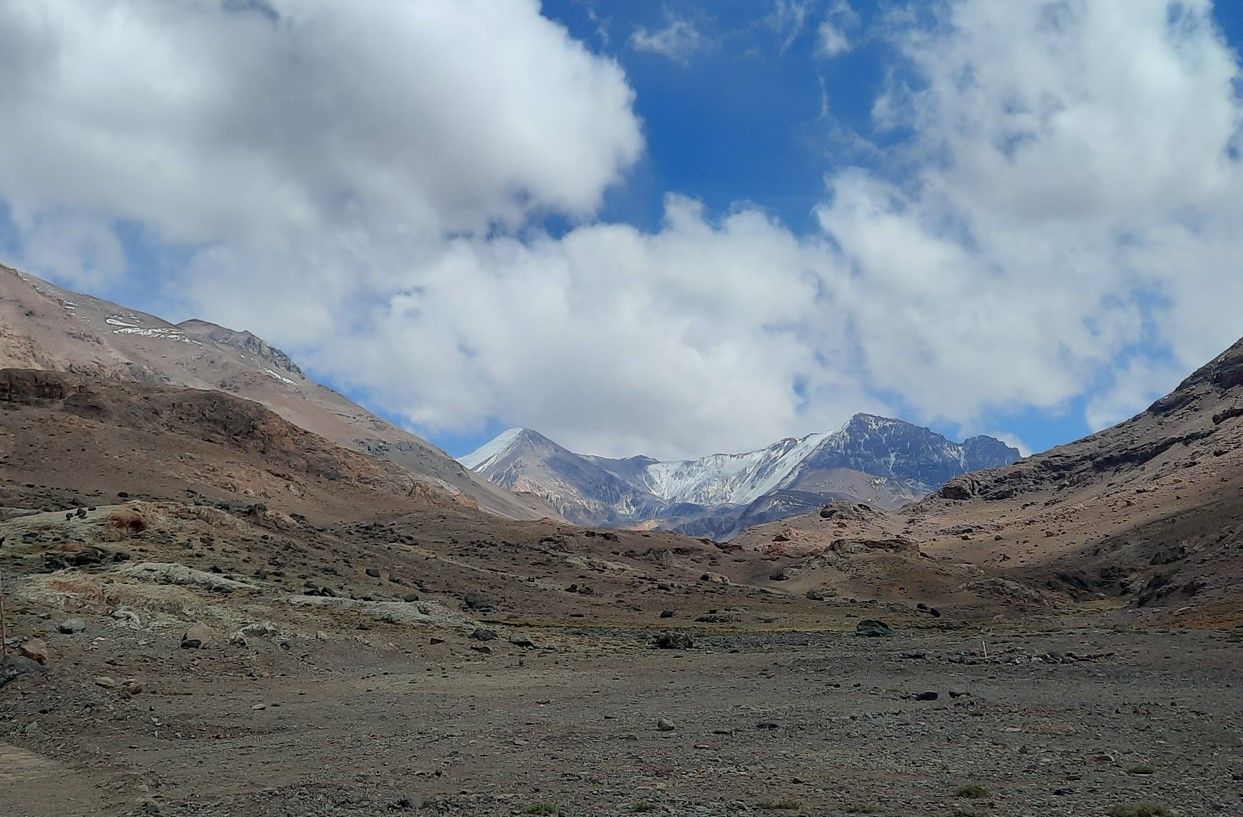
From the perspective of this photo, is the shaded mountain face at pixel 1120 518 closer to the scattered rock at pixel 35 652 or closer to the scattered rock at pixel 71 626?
the scattered rock at pixel 35 652

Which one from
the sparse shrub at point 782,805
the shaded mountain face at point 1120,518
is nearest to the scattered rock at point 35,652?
the sparse shrub at point 782,805

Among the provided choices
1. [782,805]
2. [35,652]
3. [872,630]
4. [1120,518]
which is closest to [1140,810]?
[782,805]

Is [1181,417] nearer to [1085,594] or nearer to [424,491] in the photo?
[1085,594]

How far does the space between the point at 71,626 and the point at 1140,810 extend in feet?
80.7

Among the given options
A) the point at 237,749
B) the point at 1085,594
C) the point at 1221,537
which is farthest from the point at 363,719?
the point at 1085,594

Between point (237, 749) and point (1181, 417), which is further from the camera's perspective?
point (1181, 417)

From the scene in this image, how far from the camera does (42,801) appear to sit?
38.7 ft

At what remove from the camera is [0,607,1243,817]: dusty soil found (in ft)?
36.7

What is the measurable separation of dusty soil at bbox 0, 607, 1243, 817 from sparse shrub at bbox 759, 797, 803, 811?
2.0 inches

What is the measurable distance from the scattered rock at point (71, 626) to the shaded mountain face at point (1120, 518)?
40.4 m

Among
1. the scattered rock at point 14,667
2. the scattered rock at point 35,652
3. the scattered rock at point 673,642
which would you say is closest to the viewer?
the scattered rock at point 14,667

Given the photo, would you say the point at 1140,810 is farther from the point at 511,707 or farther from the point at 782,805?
the point at 511,707

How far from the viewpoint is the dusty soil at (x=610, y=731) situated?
1119 cm

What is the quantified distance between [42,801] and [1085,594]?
76.6 m
